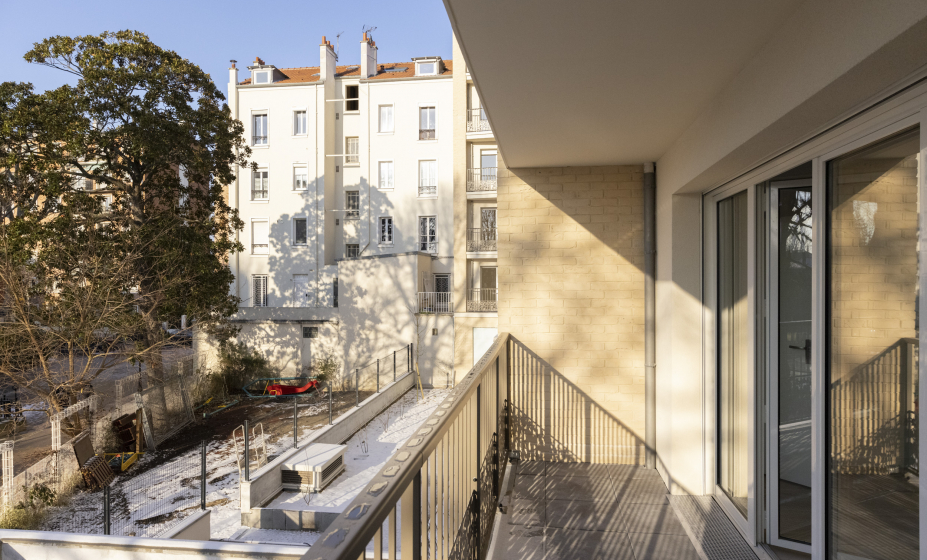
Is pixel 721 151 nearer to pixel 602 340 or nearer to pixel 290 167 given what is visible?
pixel 602 340

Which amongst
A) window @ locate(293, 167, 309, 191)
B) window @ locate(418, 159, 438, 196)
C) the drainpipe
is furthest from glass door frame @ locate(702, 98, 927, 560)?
window @ locate(293, 167, 309, 191)

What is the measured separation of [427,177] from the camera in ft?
59.8

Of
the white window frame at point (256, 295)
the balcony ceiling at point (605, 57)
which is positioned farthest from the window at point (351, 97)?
the balcony ceiling at point (605, 57)

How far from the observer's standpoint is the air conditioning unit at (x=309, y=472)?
8.22 m

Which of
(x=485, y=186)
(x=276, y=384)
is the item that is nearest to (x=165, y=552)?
(x=276, y=384)

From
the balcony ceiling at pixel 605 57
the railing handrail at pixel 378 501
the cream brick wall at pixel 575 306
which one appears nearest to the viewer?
the railing handrail at pixel 378 501

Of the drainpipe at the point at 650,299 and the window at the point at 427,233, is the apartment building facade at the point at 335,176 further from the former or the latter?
the drainpipe at the point at 650,299

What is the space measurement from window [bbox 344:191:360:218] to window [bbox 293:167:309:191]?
1468 mm

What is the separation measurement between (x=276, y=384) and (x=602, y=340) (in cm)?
1261

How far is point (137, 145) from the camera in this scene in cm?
1120

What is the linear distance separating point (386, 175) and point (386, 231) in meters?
1.91

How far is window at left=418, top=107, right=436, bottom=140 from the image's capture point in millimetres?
18219

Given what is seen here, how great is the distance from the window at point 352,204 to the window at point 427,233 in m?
2.53

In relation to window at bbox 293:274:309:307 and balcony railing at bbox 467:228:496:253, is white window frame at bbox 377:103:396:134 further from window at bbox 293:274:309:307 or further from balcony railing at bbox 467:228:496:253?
window at bbox 293:274:309:307
